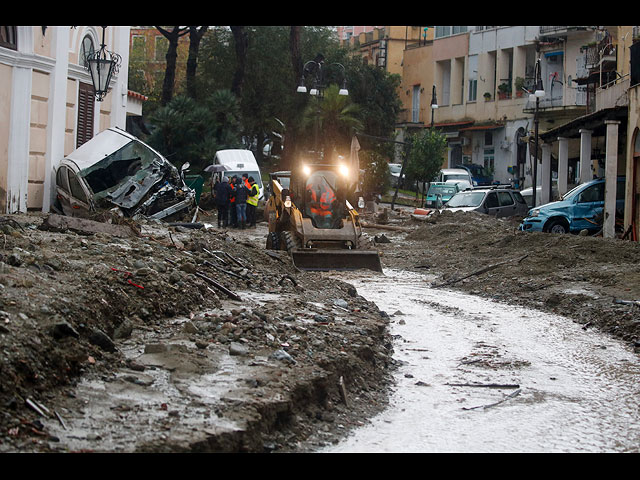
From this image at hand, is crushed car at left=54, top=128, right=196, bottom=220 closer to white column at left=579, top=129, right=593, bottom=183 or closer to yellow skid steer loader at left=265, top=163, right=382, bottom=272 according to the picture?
yellow skid steer loader at left=265, top=163, right=382, bottom=272

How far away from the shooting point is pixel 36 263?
31.2 ft

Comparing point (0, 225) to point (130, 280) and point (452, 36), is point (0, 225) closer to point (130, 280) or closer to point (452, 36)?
point (130, 280)

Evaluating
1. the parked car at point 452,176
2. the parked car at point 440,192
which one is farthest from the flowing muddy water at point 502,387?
→ the parked car at point 452,176

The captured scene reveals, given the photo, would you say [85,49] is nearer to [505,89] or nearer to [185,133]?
[185,133]

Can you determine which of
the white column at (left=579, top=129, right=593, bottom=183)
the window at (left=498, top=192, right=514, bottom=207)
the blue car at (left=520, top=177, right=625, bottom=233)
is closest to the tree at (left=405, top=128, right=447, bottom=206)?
the window at (left=498, top=192, right=514, bottom=207)

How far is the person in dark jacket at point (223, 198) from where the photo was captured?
93.1 feet

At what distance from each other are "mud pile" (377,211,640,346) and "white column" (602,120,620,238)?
2.58 meters

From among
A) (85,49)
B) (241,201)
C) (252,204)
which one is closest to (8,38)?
(85,49)

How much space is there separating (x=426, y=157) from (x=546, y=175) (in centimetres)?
894

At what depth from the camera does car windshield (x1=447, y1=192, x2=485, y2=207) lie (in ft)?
105

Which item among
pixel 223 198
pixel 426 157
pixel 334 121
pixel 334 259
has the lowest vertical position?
pixel 334 259

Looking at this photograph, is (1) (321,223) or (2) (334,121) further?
(2) (334,121)

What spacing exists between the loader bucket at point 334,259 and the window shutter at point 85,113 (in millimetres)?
9054

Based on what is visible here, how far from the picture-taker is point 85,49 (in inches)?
936
